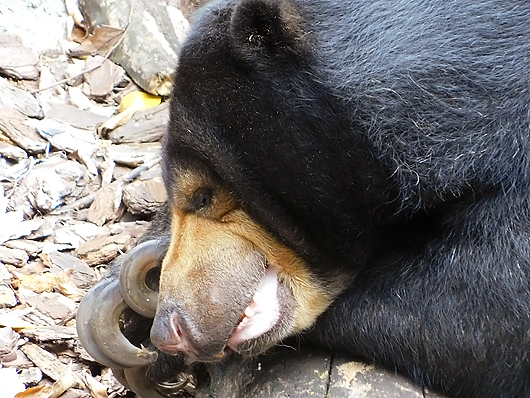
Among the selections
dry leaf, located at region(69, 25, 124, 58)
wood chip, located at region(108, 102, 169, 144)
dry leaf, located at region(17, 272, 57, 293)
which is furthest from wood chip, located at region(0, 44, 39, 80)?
dry leaf, located at region(17, 272, 57, 293)

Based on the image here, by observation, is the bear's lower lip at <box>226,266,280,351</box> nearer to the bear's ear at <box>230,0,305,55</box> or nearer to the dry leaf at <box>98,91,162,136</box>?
the bear's ear at <box>230,0,305,55</box>

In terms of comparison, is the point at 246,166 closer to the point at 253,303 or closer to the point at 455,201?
the point at 253,303

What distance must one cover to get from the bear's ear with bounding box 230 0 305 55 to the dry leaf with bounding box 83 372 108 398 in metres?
1.72

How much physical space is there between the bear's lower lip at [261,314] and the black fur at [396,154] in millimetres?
162

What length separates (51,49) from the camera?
5.84 meters

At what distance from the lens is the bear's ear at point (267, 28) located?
8.79ft

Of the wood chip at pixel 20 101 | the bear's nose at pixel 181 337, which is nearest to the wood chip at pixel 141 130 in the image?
the wood chip at pixel 20 101

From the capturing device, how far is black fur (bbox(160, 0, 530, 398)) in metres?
2.66

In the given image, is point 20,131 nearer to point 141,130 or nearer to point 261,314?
point 141,130

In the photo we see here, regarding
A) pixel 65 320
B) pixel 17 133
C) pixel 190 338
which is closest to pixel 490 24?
pixel 190 338

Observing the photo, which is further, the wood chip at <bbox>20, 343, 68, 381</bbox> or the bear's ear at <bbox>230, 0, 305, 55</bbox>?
the wood chip at <bbox>20, 343, 68, 381</bbox>

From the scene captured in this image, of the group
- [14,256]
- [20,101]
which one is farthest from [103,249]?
[20,101]

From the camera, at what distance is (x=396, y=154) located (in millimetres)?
2727

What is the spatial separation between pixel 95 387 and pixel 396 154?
1772 millimetres
